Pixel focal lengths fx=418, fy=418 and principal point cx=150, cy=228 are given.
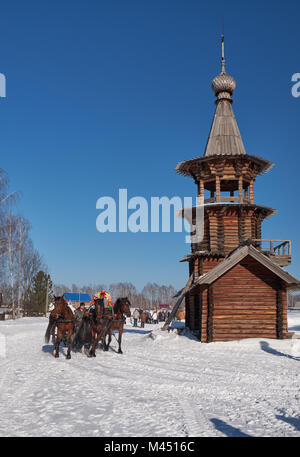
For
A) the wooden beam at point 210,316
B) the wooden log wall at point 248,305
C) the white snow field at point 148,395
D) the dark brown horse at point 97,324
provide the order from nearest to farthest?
the white snow field at point 148,395
the dark brown horse at point 97,324
the wooden log wall at point 248,305
the wooden beam at point 210,316

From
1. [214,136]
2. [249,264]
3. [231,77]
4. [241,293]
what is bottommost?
[241,293]

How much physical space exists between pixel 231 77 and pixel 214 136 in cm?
436

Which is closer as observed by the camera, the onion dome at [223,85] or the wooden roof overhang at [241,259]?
the wooden roof overhang at [241,259]

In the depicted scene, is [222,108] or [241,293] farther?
[222,108]

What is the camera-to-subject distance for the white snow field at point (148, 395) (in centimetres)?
635

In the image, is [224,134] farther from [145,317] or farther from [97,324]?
[145,317]

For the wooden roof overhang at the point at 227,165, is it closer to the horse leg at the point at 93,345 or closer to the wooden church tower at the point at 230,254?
the wooden church tower at the point at 230,254

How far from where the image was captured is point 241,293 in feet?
67.1

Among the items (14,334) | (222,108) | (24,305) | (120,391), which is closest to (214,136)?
(222,108)

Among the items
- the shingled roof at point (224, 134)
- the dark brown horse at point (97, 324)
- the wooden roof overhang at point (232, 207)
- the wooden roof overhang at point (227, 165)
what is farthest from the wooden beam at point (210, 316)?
the shingled roof at point (224, 134)

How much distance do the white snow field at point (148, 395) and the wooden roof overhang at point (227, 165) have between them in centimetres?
1156

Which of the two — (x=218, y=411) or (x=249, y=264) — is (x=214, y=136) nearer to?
(x=249, y=264)

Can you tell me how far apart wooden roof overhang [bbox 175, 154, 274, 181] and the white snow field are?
455 inches
